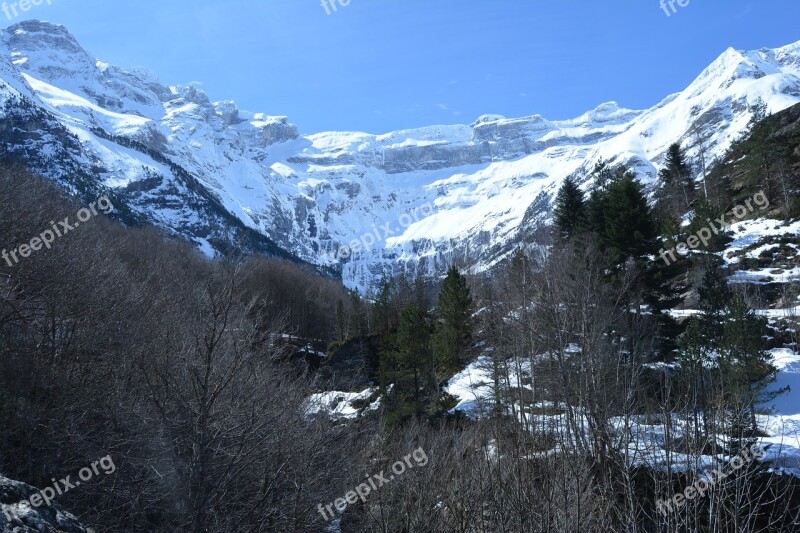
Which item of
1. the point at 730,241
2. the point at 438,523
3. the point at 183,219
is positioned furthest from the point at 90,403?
the point at 183,219

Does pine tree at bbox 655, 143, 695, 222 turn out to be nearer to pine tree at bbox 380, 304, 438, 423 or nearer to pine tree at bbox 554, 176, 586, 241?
pine tree at bbox 554, 176, 586, 241

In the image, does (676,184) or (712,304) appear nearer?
(712,304)

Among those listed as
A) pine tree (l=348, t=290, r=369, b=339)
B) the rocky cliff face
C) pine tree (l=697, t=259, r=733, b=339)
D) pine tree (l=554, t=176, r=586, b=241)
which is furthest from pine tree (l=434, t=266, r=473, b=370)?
the rocky cliff face

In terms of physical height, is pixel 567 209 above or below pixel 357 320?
above

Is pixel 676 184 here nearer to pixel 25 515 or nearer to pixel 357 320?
pixel 357 320

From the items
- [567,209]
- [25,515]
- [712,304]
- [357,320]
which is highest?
[567,209]

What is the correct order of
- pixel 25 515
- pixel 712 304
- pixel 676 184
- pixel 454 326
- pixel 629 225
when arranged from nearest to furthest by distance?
1. pixel 25 515
2. pixel 712 304
3. pixel 629 225
4. pixel 454 326
5. pixel 676 184

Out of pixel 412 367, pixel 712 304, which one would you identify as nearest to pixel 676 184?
pixel 712 304

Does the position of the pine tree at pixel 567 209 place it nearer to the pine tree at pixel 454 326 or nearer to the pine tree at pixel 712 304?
the pine tree at pixel 454 326

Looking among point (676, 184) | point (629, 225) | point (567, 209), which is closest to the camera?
point (629, 225)

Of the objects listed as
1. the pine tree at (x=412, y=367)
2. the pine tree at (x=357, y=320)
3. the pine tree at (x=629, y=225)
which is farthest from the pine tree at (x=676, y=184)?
the pine tree at (x=412, y=367)

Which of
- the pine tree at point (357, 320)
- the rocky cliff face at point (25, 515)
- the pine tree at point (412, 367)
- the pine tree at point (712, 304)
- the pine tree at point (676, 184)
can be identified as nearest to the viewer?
the rocky cliff face at point (25, 515)
